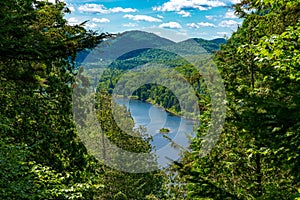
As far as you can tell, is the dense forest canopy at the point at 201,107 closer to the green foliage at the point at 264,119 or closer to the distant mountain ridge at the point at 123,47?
the green foliage at the point at 264,119

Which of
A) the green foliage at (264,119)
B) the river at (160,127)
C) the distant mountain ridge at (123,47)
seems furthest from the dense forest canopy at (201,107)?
the river at (160,127)

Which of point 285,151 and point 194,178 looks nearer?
point 285,151

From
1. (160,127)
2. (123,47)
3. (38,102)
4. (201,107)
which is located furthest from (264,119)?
(160,127)

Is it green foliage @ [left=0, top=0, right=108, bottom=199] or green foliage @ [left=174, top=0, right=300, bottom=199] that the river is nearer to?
green foliage @ [left=0, top=0, right=108, bottom=199]

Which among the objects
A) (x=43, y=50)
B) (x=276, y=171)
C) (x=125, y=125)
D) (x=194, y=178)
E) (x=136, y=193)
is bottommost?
(x=136, y=193)

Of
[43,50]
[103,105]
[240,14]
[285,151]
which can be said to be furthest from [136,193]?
[285,151]


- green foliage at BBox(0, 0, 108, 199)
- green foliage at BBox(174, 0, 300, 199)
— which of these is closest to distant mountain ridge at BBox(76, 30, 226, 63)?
green foliage at BBox(0, 0, 108, 199)

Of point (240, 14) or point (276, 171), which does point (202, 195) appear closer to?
point (276, 171)

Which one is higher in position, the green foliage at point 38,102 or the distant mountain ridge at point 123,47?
the distant mountain ridge at point 123,47
